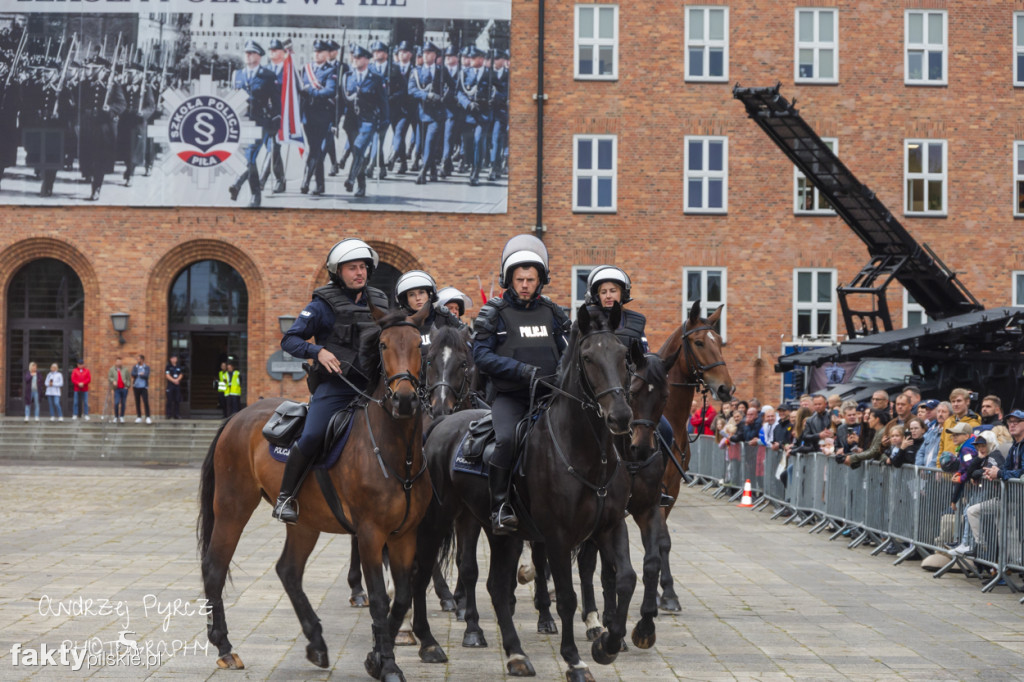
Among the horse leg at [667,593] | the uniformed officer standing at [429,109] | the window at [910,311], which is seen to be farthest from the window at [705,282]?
the horse leg at [667,593]

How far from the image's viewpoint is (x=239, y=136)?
128 ft

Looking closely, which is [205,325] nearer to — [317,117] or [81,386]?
[81,386]

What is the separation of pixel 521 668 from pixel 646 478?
2.33 meters

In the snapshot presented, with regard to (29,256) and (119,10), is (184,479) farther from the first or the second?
(119,10)

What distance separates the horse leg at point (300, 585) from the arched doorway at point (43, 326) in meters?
33.6

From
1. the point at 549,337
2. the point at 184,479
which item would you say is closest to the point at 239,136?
the point at 184,479

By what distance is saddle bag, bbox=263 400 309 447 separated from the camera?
8.55 meters

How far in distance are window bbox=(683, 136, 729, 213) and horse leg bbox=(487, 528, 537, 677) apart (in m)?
31.5

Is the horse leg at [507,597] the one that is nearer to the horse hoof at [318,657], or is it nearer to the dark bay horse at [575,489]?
the dark bay horse at [575,489]

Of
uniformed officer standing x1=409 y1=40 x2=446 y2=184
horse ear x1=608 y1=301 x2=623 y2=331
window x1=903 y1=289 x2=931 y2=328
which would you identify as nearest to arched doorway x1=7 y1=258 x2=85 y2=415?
uniformed officer standing x1=409 y1=40 x2=446 y2=184

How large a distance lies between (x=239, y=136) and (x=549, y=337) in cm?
3163

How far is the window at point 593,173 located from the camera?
39.6 meters

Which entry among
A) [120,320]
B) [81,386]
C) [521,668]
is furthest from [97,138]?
[521,668]

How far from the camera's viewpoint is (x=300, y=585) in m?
8.68
